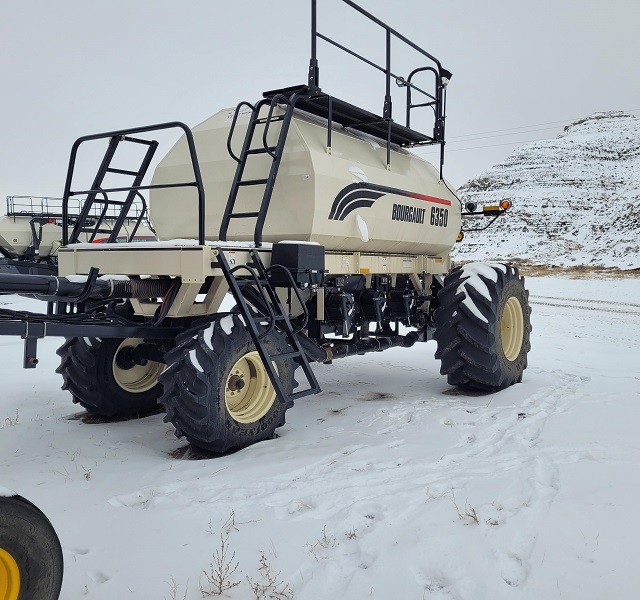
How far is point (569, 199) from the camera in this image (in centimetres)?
6209

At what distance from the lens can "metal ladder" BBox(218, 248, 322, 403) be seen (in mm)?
4469

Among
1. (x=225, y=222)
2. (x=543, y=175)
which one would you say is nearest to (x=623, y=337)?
(x=225, y=222)

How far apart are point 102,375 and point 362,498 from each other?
2893 mm

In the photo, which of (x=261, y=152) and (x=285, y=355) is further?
(x=261, y=152)

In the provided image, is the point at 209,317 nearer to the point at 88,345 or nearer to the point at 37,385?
the point at 88,345

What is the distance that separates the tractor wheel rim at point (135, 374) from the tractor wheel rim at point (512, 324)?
3.75 metres

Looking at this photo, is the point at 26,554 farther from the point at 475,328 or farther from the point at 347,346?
the point at 475,328

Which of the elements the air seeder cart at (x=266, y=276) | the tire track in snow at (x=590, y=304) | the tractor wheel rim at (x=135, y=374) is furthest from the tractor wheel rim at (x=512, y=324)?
the tire track in snow at (x=590, y=304)

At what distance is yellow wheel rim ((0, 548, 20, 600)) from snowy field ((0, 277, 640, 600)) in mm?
571

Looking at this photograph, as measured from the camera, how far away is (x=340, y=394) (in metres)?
6.81

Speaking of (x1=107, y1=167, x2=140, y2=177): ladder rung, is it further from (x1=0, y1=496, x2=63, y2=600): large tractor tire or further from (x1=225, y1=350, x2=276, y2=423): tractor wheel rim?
(x1=0, y1=496, x2=63, y2=600): large tractor tire

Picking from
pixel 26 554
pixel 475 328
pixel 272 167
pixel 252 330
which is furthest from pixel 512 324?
pixel 26 554

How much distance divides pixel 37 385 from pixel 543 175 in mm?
69292

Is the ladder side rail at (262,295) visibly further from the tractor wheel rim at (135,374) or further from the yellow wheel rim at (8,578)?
the yellow wheel rim at (8,578)
